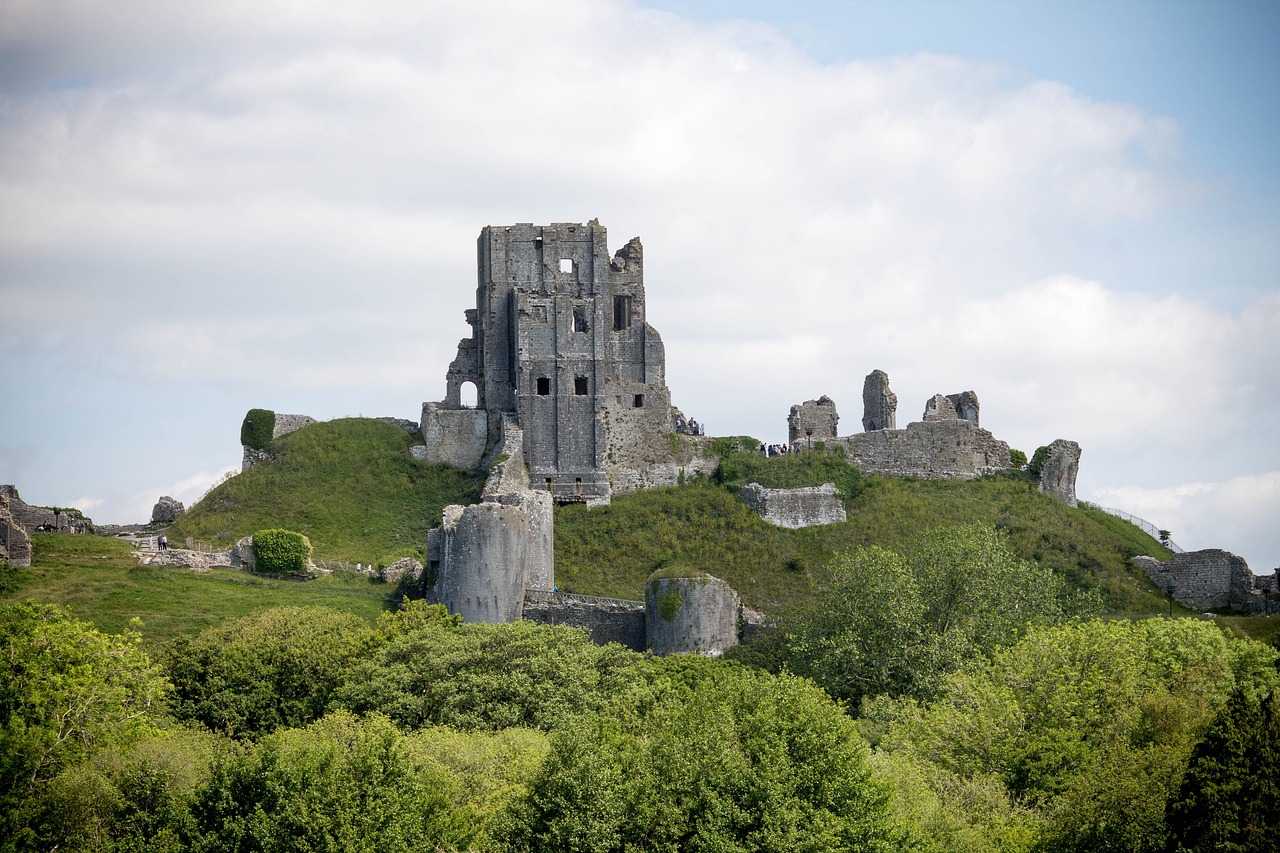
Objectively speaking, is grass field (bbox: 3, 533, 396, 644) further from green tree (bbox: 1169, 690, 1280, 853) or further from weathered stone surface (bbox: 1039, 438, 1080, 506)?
green tree (bbox: 1169, 690, 1280, 853)

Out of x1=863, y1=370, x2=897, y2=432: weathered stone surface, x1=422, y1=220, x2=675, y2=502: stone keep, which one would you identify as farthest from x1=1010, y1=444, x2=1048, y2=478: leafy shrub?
x1=422, y1=220, x2=675, y2=502: stone keep

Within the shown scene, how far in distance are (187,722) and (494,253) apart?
3140cm

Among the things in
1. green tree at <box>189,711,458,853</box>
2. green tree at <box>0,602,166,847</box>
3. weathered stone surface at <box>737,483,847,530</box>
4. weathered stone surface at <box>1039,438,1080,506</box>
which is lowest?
green tree at <box>189,711,458,853</box>

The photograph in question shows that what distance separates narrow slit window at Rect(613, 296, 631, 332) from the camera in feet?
254

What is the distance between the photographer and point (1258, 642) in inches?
2010

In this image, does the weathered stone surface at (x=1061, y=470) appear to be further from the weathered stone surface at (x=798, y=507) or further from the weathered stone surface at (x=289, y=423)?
the weathered stone surface at (x=289, y=423)

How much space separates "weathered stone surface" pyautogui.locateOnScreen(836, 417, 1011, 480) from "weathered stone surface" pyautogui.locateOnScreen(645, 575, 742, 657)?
1744 cm

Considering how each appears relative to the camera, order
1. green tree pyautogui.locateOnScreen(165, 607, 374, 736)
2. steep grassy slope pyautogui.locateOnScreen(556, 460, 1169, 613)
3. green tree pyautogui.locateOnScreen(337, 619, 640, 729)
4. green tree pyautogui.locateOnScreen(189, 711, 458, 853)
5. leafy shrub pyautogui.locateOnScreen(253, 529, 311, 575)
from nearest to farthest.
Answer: green tree pyautogui.locateOnScreen(189, 711, 458, 853)
green tree pyautogui.locateOnScreen(337, 619, 640, 729)
green tree pyautogui.locateOnScreen(165, 607, 374, 736)
steep grassy slope pyautogui.locateOnScreen(556, 460, 1169, 613)
leafy shrub pyautogui.locateOnScreen(253, 529, 311, 575)

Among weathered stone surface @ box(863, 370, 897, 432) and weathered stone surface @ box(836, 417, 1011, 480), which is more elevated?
weathered stone surface @ box(863, 370, 897, 432)

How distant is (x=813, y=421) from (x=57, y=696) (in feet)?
126

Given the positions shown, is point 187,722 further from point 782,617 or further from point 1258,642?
point 1258,642

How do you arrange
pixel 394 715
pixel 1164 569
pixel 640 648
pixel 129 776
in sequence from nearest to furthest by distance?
pixel 129 776 < pixel 394 715 < pixel 640 648 < pixel 1164 569

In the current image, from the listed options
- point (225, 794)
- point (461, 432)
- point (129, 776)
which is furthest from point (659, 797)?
point (461, 432)

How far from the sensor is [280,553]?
6544 centimetres
